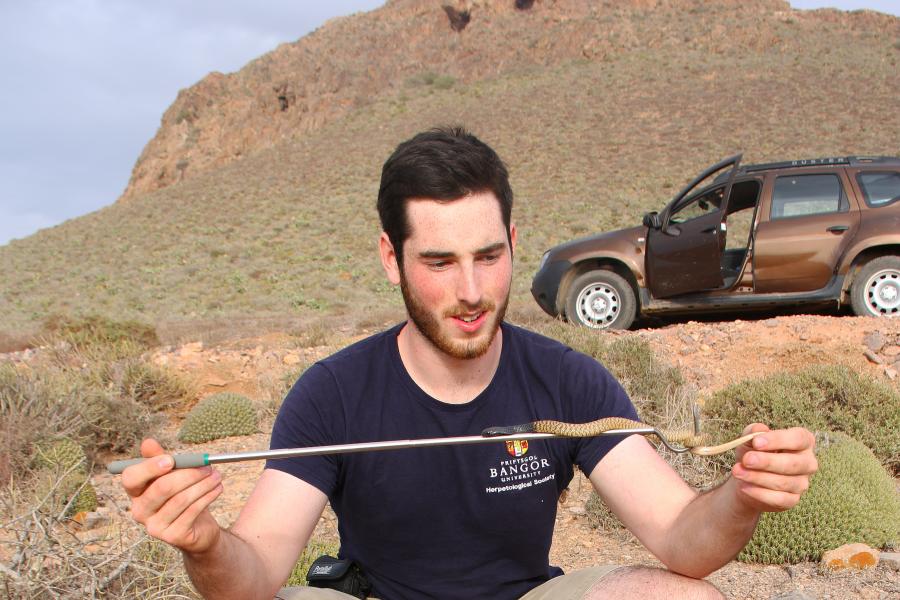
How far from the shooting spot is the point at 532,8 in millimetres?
55656

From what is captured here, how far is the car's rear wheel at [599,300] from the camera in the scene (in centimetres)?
976

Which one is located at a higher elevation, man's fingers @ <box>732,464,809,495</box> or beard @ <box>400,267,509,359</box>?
beard @ <box>400,267,509,359</box>

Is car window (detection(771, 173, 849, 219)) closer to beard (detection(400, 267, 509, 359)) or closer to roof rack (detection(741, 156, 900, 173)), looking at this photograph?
roof rack (detection(741, 156, 900, 173))

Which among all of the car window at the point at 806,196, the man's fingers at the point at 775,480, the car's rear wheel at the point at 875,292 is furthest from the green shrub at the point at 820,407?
the man's fingers at the point at 775,480

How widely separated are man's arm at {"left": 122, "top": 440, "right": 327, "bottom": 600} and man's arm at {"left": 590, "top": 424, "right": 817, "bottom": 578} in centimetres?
90

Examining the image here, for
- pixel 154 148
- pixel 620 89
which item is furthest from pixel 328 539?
pixel 154 148

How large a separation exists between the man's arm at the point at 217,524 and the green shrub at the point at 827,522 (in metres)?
2.85

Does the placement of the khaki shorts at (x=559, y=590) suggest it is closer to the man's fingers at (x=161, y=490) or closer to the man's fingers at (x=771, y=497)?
the man's fingers at (x=771, y=497)

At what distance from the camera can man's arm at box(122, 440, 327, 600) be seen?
173 centimetres

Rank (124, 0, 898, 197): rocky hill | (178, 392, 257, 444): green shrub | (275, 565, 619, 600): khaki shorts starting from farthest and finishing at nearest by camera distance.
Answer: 1. (124, 0, 898, 197): rocky hill
2. (178, 392, 257, 444): green shrub
3. (275, 565, 619, 600): khaki shorts

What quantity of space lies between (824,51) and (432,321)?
42465mm

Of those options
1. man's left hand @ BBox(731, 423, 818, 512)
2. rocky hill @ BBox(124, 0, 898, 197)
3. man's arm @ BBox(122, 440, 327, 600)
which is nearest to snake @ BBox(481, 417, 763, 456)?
man's left hand @ BBox(731, 423, 818, 512)

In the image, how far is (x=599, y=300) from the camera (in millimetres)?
9820

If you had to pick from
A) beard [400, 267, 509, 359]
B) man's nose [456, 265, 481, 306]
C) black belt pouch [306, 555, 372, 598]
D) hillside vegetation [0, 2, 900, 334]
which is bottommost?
black belt pouch [306, 555, 372, 598]
